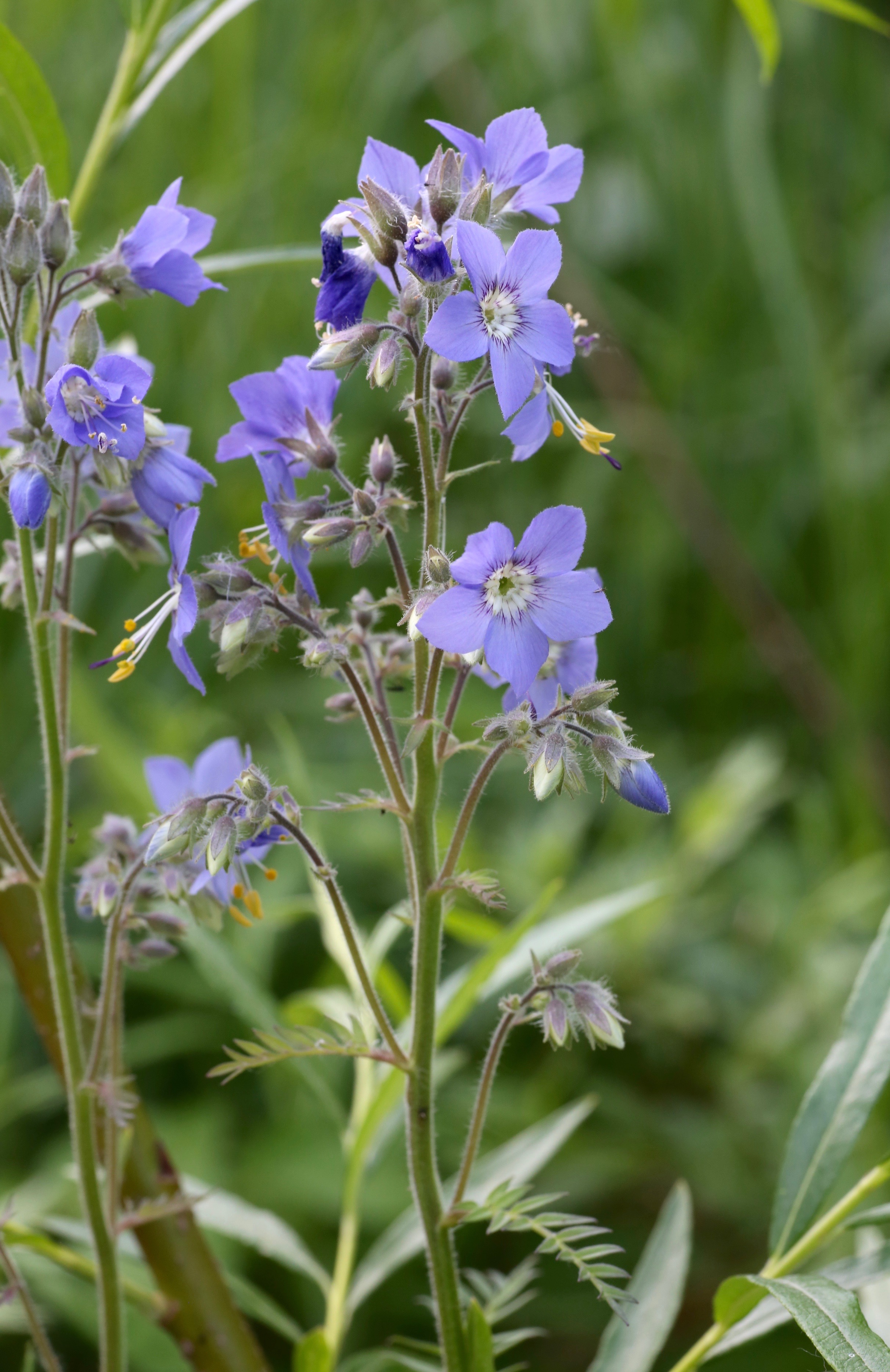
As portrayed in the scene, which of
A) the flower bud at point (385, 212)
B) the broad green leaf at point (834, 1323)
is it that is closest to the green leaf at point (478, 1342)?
the broad green leaf at point (834, 1323)

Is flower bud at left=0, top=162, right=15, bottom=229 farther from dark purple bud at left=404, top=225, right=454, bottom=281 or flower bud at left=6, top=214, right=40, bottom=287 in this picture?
dark purple bud at left=404, top=225, right=454, bottom=281

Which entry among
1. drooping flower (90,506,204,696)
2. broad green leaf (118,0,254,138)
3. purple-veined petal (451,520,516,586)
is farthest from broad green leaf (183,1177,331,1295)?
broad green leaf (118,0,254,138)

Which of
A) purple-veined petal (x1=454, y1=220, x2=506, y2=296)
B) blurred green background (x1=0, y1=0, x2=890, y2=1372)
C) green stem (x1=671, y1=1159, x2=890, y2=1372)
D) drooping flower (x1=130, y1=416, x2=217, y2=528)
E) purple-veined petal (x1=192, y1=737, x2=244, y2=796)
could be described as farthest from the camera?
blurred green background (x1=0, y1=0, x2=890, y2=1372)

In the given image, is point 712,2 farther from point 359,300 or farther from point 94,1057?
point 94,1057

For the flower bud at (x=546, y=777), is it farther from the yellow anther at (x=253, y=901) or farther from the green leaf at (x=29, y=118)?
the green leaf at (x=29, y=118)

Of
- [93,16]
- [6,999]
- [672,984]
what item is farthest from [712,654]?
[93,16]
